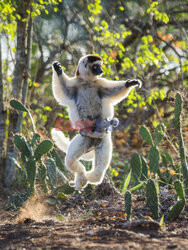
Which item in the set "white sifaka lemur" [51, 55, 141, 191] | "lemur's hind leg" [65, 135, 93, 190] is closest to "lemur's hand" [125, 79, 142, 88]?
"white sifaka lemur" [51, 55, 141, 191]

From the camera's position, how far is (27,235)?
15.0 ft

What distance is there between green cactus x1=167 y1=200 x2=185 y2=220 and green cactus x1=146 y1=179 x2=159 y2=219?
206mm

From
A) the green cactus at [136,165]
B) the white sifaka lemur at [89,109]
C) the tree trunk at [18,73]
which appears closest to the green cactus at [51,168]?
the green cactus at [136,165]

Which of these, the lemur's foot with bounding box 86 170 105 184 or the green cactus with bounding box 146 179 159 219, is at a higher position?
the lemur's foot with bounding box 86 170 105 184

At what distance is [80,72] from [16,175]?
5.52 metres

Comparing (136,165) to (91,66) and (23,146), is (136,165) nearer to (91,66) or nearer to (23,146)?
(23,146)

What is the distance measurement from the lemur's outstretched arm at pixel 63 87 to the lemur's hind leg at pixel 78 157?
0.56m

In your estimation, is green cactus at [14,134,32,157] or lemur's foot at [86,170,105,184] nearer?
lemur's foot at [86,170,105,184]

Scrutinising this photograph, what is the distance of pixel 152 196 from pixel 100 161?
106 cm

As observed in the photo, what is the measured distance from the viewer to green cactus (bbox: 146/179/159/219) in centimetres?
515

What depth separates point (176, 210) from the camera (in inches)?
205

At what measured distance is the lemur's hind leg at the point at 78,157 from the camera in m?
4.57

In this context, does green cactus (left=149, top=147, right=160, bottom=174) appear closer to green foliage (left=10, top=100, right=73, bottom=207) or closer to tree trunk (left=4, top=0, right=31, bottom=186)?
green foliage (left=10, top=100, right=73, bottom=207)

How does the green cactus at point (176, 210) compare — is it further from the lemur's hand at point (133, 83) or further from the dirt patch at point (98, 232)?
the lemur's hand at point (133, 83)
